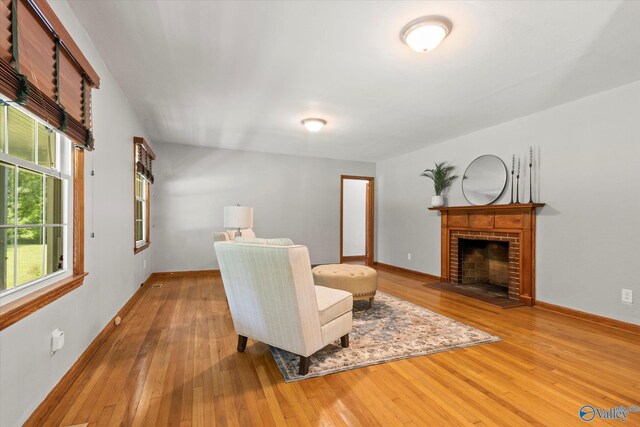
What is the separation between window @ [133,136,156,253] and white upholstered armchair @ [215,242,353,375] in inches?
94.0

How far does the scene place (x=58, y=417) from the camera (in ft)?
5.23

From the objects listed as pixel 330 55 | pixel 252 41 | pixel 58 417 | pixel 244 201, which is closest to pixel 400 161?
pixel 244 201

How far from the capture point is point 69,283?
187 cm

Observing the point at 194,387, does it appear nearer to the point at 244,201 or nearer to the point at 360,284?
the point at 360,284

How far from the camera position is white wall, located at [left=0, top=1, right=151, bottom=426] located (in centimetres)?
142

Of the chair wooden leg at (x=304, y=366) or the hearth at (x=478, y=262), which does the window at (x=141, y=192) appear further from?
the hearth at (x=478, y=262)

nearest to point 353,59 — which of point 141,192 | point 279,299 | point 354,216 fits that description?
point 279,299

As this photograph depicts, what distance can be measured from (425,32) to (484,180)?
306 cm

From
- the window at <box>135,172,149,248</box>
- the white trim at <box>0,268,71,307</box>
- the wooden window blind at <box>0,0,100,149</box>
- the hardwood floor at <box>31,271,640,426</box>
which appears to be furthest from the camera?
the window at <box>135,172,149,248</box>

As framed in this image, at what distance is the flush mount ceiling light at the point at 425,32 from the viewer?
6.58 ft

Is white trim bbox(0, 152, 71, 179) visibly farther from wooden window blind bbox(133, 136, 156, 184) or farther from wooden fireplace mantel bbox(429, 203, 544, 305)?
wooden fireplace mantel bbox(429, 203, 544, 305)

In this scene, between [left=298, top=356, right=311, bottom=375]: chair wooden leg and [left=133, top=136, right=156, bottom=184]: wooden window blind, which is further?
[left=133, top=136, right=156, bottom=184]: wooden window blind

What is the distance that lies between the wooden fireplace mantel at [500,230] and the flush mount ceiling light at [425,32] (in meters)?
2.63

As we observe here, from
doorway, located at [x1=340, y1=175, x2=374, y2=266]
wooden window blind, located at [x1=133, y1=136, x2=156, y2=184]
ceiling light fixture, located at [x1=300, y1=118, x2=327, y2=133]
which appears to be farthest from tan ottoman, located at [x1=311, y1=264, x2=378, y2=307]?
doorway, located at [x1=340, y1=175, x2=374, y2=266]
